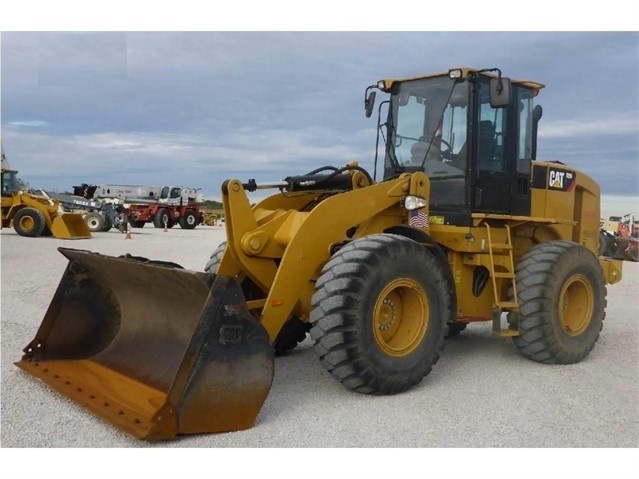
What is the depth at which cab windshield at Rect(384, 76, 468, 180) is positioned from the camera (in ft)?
20.6

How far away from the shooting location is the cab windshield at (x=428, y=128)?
6.28m

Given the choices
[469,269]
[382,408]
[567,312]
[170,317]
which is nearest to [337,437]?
[382,408]

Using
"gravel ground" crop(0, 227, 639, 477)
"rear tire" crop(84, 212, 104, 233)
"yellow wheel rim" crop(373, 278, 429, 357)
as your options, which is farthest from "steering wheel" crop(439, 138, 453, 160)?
"rear tire" crop(84, 212, 104, 233)

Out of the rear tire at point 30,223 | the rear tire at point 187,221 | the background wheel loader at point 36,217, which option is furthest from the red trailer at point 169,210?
the rear tire at point 30,223

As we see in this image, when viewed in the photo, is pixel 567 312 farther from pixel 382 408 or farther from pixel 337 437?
pixel 337 437

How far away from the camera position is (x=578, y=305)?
6.81 m

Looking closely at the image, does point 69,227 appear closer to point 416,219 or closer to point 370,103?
point 370,103

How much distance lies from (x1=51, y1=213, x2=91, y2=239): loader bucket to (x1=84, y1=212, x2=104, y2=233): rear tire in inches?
189

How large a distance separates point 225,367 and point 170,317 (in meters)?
1.15

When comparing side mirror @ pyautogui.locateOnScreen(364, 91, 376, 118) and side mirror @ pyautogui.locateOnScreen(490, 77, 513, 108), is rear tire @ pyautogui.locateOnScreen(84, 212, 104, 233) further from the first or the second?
side mirror @ pyautogui.locateOnScreen(490, 77, 513, 108)

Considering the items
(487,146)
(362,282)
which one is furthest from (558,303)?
(362,282)

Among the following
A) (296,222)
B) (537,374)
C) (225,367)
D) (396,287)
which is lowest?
(537,374)

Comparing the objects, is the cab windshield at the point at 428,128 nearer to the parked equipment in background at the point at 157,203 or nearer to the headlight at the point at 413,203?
the headlight at the point at 413,203

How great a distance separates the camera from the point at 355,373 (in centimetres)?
478
